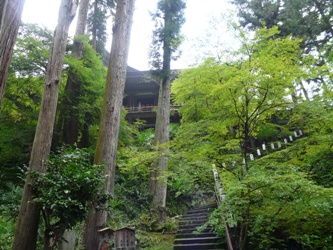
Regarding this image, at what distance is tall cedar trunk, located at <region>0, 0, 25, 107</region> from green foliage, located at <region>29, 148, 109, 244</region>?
2.51 m

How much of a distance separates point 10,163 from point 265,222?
8.65 metres

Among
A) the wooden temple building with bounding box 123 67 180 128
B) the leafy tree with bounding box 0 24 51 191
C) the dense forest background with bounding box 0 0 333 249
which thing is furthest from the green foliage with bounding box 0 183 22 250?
the wooden temple building with bounding box 123 67 180 128

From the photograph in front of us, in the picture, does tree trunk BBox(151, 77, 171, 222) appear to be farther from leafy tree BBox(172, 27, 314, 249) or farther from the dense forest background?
leafy tree BBox(172, 27, 314, 249)

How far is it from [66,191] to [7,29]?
262 centimetres

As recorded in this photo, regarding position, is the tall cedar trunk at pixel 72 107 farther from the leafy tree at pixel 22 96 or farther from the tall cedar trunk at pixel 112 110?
the tall cedar trunk at pixel 112 110

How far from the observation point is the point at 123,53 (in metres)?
6.98

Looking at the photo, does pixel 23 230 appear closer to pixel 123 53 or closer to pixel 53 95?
pixel 53 95

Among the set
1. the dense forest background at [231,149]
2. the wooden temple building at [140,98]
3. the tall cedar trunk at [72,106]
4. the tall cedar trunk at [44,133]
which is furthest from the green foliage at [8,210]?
the wooden temple building at [140,98]

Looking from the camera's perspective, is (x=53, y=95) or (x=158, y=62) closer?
(x=53, y=95)

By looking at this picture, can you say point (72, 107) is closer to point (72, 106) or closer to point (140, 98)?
point (72, 106)

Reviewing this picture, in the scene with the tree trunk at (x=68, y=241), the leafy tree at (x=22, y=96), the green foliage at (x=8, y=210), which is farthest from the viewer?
the leafy tree at (x=22, y=96)

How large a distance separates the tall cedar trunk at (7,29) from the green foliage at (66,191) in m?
2.51

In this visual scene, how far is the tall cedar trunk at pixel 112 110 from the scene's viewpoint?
17.3 ft

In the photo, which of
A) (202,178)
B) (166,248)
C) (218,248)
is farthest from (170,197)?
(202,178)
